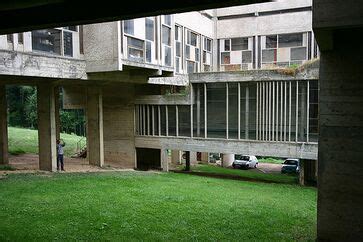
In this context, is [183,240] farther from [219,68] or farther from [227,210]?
[219,68]

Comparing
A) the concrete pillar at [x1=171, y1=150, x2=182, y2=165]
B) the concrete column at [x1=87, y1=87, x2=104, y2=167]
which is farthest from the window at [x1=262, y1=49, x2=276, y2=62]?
the concrete column at [x1=87, y1=87, x2=104, y2=167]

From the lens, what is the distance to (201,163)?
107 ft

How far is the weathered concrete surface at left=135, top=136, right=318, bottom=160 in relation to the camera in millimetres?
19562

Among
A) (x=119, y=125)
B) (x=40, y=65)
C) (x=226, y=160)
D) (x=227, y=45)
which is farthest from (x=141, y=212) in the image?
Answer: (x=227, y=45)

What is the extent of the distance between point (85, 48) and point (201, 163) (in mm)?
17888

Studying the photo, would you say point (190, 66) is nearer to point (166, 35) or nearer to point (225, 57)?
point (225, 57)

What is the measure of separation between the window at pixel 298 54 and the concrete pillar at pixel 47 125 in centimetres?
1862

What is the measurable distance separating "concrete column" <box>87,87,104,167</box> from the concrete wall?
242 cm

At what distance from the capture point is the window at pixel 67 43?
647 inches

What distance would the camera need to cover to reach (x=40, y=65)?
15328 millimetres

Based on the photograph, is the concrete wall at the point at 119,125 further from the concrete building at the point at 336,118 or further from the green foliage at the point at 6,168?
the concrete building at the point at 336,118

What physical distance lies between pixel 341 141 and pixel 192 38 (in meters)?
20.9

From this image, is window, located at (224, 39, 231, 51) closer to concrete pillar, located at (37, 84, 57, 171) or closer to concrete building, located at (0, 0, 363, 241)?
concrete pillar, located at (37, 84, 57, 171)

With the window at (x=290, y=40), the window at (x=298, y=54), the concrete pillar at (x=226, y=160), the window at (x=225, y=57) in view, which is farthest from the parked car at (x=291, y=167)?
the window at (x=225, y=57)
